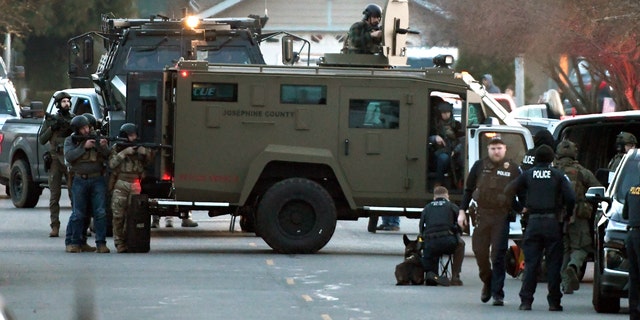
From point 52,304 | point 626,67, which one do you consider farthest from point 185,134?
point 626,67

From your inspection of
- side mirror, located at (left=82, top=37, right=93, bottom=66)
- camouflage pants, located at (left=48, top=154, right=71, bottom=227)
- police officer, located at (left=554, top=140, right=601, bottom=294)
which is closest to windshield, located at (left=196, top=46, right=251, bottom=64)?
side mirror, located at (left=82, top=37, right=93, bottom=66)

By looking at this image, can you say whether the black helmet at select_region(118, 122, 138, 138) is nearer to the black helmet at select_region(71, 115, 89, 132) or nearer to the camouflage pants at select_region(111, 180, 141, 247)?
the black helmet at select_region(71, 115, 89, 132)

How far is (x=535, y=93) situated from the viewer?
70.0 metres

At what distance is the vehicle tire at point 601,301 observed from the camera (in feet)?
50.7

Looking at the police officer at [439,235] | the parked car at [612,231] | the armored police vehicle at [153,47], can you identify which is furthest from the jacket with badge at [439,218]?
the armored police vehicle at [153,47]

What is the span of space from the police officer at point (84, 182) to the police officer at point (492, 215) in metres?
6.63

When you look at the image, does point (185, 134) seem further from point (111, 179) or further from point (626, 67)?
point (626, 67)

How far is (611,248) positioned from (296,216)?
6.83m

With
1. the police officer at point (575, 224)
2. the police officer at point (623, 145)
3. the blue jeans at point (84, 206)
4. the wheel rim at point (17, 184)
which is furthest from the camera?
the wheel rim at point (17, 184)

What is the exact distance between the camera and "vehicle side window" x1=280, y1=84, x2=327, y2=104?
2156 centimetres

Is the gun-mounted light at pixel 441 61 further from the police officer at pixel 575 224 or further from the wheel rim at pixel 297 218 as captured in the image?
the police officer at pixel 575 224

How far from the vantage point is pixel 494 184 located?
53.1 feet

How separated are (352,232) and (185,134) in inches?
214

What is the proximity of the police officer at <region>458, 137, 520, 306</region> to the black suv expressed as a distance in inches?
32.5
